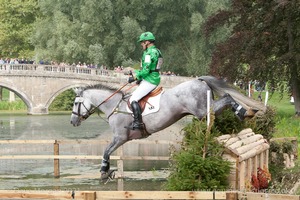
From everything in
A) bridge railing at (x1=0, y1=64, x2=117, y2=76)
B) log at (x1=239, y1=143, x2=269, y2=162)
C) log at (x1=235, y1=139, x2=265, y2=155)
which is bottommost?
log at (x1=239, y1=143, x2=269, y2=162)

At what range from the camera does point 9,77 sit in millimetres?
62250

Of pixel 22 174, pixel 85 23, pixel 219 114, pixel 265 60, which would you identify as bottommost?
pixel 22 174

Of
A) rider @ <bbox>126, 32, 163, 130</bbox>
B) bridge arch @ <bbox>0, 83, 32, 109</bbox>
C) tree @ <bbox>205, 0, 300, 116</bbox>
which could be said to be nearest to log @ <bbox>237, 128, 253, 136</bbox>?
rider @ <bbox>126, 32, 163, 130</bbox>

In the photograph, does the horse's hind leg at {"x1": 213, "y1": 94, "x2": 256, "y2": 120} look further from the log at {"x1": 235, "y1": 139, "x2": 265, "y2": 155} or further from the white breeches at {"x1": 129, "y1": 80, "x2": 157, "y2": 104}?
the white breeches at {"x1": 129, "y1": 80, "x2": 157, "y2": 104}

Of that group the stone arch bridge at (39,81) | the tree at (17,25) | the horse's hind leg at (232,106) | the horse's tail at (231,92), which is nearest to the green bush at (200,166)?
the horse's hind leg at (232,106)

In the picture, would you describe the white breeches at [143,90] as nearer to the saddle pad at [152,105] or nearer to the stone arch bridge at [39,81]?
the saddle pad at [152,105]

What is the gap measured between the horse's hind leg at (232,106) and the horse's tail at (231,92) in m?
0.18

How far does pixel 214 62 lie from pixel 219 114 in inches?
935

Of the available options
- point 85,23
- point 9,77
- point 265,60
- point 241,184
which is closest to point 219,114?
point 241,184

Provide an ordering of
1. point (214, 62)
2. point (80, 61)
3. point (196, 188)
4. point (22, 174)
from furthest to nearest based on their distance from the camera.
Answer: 1. point (80, 61)
2. point (214, 62)
3. point (22, 174)
4. point (196, 188)

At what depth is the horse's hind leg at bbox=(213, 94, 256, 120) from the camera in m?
13.6

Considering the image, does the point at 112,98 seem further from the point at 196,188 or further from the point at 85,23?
the point at 85,23

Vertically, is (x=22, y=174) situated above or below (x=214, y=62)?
below

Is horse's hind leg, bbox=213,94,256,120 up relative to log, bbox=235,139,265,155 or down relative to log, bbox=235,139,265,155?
up
